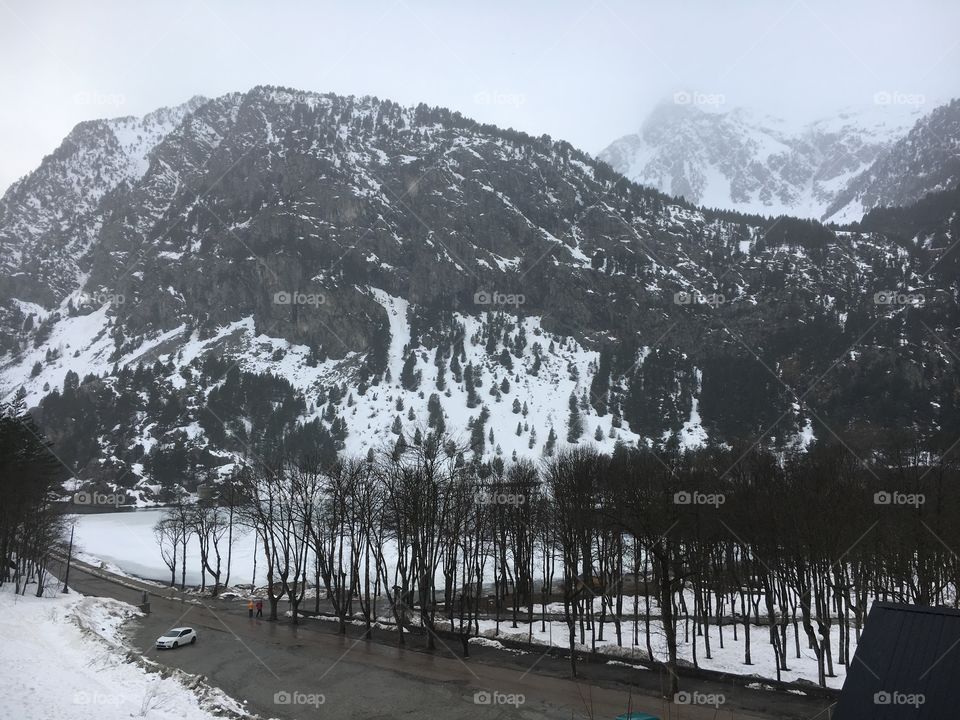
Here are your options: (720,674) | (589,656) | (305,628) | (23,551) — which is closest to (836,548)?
(720,674)

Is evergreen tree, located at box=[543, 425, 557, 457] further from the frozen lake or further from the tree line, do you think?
the tree line

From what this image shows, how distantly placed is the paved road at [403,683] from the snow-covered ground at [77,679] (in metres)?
2.23

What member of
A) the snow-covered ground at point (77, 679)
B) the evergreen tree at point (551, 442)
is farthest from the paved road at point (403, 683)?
the evergreen tree at point (551, 442)

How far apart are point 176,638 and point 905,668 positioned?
3616 cm

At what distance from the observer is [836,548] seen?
32.0 meters

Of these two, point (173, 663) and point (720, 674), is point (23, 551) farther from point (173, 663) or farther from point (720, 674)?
point (720, 674)

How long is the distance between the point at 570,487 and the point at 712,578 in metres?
21.8

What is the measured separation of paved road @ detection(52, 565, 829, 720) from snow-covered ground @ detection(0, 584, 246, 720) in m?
2.23

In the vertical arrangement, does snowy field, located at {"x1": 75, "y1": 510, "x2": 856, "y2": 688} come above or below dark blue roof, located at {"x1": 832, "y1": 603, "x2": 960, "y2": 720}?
below

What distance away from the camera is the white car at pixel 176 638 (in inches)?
1422

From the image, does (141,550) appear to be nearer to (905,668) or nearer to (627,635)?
(627,635)

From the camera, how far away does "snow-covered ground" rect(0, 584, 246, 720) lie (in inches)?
794

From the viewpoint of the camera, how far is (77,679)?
24719 mm

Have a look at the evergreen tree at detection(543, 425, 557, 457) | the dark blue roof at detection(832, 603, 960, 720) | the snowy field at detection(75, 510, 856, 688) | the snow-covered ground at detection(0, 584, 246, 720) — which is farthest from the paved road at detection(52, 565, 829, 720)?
the evergreen tree at detection(543, 425, 557, 457)
